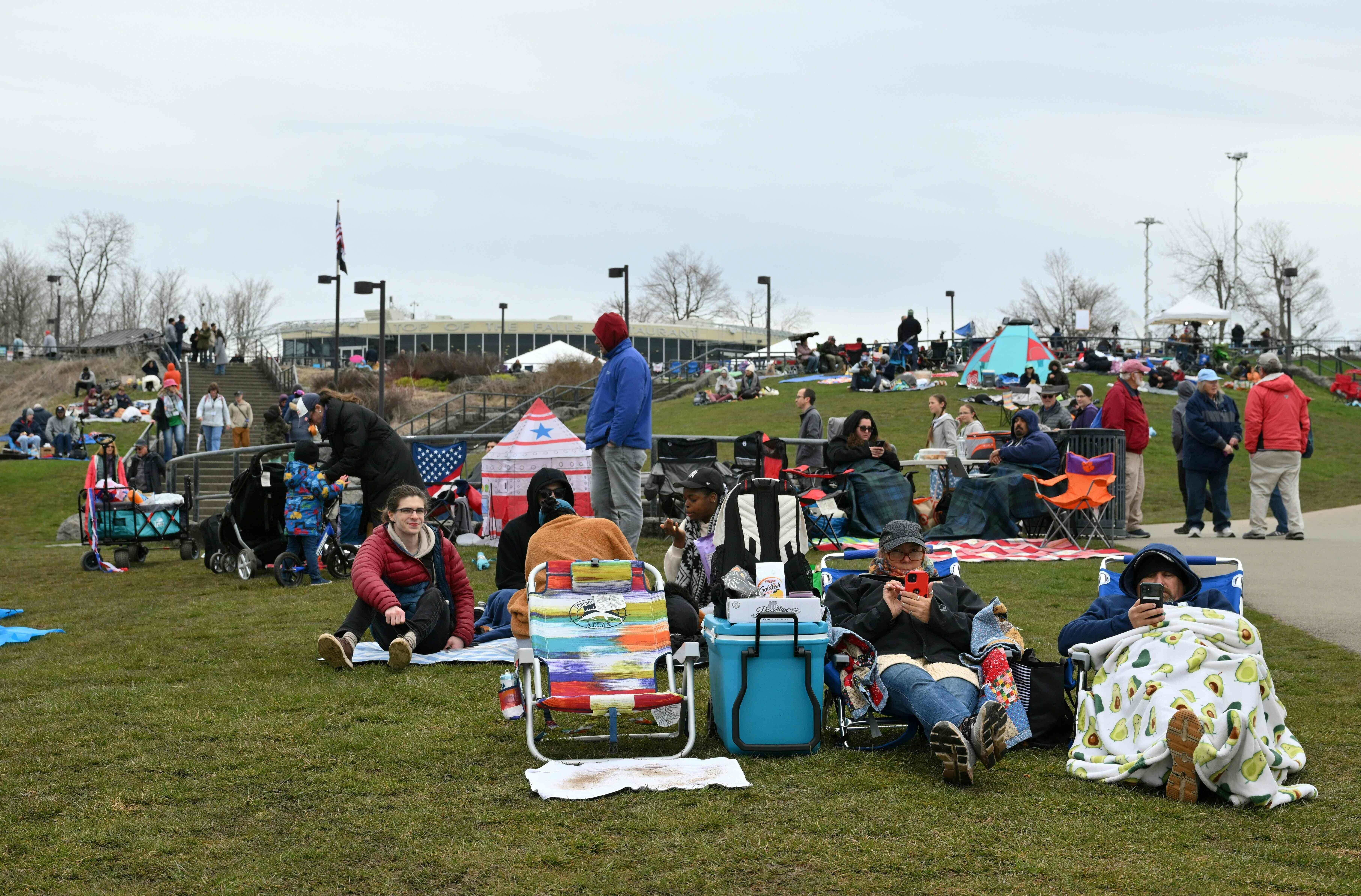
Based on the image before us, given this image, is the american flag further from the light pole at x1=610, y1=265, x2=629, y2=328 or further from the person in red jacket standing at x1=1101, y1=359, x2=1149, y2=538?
the person in red jacket standing at x1=1101, y1=359, x2=1149, y2=538

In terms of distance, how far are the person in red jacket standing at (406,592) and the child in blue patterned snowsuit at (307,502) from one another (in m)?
3.44

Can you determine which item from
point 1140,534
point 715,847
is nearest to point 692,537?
point 715,847

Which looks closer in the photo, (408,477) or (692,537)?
(692,537)

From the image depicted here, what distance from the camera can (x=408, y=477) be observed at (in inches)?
445

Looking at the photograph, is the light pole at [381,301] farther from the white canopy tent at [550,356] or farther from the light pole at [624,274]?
the white canopy tent at [550,356]

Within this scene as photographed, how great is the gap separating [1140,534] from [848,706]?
30.4 feet

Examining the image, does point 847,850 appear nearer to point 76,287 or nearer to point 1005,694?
point 1005,694

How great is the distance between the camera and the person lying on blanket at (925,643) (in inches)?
188

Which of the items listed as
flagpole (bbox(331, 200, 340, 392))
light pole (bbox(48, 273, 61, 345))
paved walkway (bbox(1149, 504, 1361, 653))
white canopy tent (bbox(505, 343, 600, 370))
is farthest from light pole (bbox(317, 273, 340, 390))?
light pole (bbox(48, 273, 61, 345))

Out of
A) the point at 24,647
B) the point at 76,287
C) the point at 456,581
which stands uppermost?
the point at 76,287

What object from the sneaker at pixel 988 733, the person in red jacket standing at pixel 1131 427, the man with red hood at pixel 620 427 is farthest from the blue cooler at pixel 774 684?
the person in red jacket standing at pixel 1131 427

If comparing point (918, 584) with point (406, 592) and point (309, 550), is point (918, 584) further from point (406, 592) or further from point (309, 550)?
point (309, 550)

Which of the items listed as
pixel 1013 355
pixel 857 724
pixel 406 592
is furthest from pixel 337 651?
pixel 1013 355

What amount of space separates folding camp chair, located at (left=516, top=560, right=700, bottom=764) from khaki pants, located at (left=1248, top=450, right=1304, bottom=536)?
955 cm
